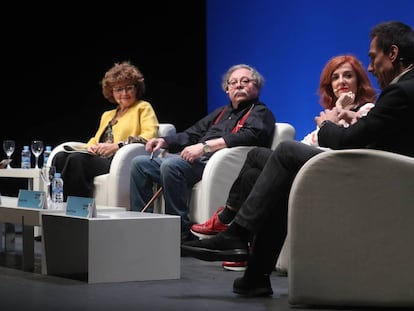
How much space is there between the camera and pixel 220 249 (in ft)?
10.3

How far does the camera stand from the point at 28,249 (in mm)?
3994

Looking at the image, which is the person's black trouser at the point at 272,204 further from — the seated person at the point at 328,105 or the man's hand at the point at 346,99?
the man's hand at the point at 346,99

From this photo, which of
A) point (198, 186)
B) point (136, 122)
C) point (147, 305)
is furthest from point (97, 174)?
point (147, 305)

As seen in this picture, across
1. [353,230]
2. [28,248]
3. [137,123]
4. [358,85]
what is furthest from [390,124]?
[137,123]

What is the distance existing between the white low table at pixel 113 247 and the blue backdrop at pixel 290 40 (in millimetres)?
2089

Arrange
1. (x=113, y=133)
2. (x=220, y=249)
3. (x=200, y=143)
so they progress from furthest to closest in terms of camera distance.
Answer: (x=113, y=133) → (x=200, y=143) → (x=220, y=249)

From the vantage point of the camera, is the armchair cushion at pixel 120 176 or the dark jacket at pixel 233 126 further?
the armchair cushion at pixel 120 176

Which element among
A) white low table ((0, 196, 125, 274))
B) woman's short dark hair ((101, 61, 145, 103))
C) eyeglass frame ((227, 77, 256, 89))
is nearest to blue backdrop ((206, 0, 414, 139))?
eyeglass frame ((227, 77, 256, 89))

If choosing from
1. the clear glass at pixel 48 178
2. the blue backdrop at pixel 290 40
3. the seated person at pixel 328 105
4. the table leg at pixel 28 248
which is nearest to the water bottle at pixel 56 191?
the clear glass at pixel 48 178

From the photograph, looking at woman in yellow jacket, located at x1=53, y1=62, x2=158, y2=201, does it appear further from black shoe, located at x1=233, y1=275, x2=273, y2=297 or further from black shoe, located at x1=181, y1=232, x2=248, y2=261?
black shoe, located at x1=233, y1=275, x2=273, y2=297

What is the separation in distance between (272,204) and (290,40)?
309 centimetres

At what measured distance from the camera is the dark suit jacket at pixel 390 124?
9.10ft

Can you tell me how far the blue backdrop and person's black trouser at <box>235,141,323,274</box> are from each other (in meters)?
2.10

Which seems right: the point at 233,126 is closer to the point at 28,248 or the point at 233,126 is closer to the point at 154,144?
the point at 154,144
